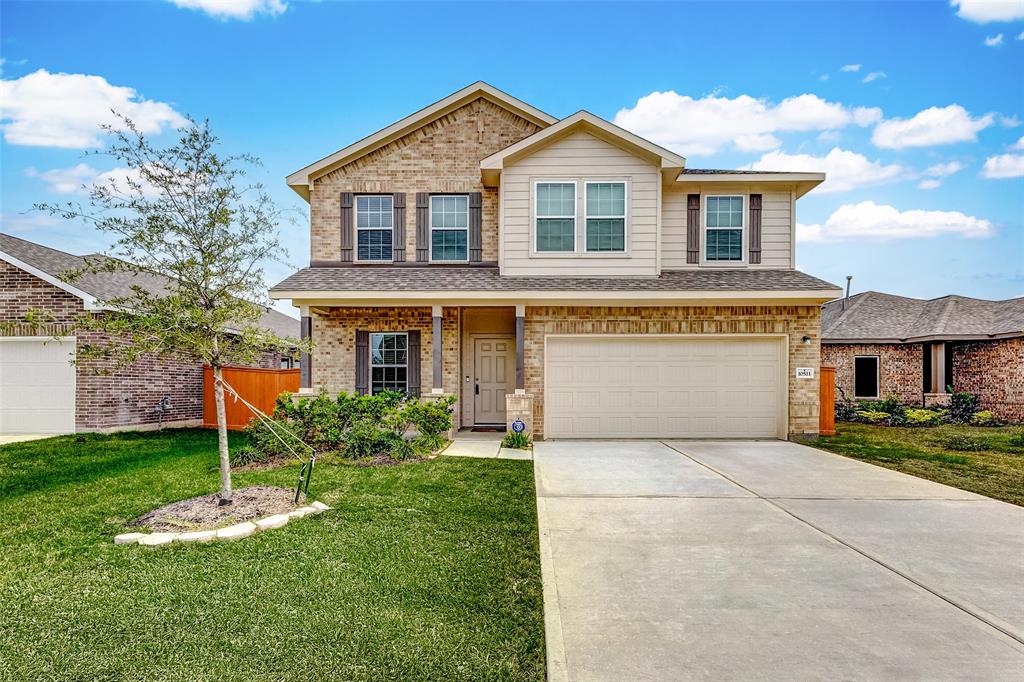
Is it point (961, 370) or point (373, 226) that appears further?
point (961, 370)

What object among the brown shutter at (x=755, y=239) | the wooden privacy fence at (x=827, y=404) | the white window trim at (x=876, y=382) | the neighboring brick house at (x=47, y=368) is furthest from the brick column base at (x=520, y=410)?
the white window trim at (x=876, y=382)

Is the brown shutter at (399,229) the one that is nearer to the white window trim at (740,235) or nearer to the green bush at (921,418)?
the white window trim at (740,235)

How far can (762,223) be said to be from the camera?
11625mm

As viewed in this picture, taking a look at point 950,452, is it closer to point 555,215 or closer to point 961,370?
point 961,370

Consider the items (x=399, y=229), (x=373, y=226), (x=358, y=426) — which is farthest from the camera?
(x=373, y=226)

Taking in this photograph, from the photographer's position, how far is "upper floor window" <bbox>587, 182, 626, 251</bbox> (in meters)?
11.1

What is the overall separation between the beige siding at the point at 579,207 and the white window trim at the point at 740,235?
4.76 ft

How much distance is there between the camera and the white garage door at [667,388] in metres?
11.0

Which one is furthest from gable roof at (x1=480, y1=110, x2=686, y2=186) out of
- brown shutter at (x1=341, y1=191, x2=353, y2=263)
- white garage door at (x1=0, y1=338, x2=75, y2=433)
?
white garage door at (x1=0, y1=338, x2=75, y2=433)

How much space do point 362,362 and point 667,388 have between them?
6.74 meters

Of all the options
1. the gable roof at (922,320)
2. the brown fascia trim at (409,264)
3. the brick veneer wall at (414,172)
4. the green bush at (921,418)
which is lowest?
the green bush at (921,418)

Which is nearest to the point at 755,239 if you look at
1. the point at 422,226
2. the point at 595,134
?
the point at 595,134

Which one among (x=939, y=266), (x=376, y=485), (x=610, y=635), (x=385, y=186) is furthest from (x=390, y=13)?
(x=939, y=266)

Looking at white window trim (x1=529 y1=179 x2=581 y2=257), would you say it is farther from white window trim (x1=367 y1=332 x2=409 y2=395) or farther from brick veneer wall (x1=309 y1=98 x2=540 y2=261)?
white window trim (x1=367 y1=332 x2=409 y2=395)
